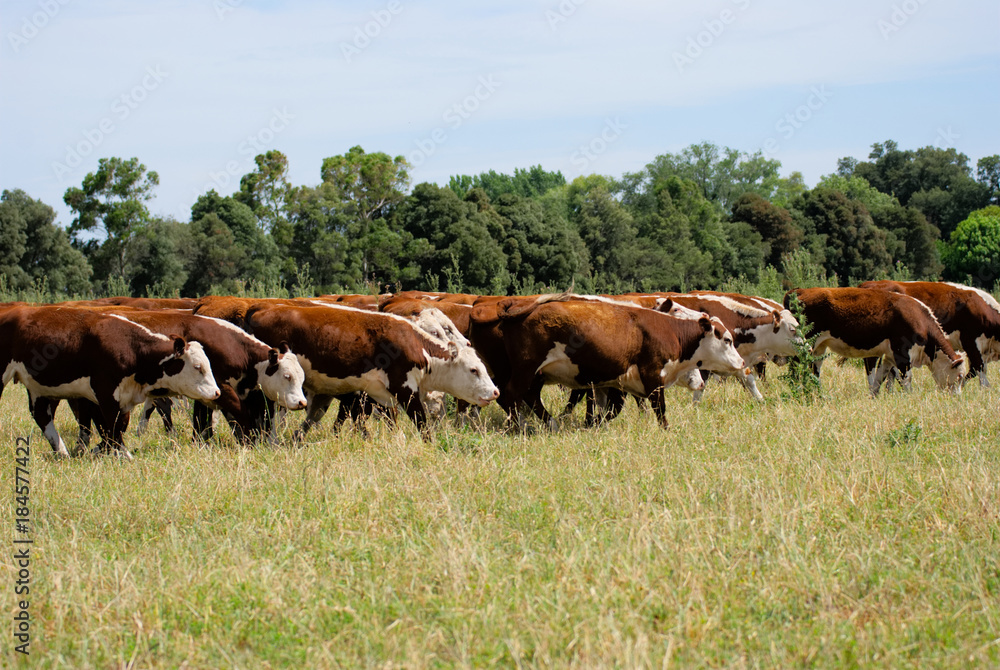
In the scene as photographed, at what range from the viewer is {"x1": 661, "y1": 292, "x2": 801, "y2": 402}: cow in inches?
542

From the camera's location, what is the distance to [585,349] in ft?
34.8

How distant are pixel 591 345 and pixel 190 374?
4.64 meters

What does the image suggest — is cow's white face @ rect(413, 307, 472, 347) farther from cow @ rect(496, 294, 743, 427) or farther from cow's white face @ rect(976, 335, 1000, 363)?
cow's white face @ rect(976, 335, 1000, 363)

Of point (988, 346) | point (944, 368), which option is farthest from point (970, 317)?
point (944, 368)

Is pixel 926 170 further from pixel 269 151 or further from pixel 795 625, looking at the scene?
pixel 795 625

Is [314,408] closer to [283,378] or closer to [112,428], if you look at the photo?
[283,378]

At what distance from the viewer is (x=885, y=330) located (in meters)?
13.2

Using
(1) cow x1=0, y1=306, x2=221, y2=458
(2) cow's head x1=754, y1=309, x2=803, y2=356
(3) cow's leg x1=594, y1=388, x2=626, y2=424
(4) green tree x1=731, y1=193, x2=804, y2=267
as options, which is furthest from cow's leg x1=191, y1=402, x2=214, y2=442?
(4) green tree x1=731, y1=193, x2=804, y2=267

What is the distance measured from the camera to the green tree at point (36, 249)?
121 ft

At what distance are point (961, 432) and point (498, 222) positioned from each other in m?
37.8

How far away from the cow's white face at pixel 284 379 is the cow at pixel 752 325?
20.8ft

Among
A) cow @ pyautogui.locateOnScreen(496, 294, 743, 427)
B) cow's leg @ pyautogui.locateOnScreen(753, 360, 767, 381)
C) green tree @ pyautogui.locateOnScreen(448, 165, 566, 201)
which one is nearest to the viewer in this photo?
cow @ pyautogui.locateOnScreen(496, 294, 743, 427)

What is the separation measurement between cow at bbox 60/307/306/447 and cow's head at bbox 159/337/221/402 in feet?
0.91

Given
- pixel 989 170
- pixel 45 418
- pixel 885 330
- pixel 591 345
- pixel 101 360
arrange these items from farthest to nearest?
pixel 989 170 → pixel 885 330 → pixel 591 345 → pixel 45 418 → pixel 101 360
